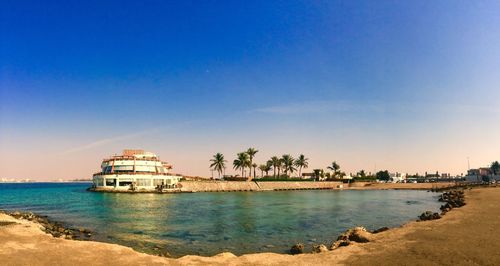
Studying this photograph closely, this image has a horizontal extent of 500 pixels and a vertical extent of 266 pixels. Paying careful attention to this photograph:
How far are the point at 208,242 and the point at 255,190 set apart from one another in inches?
4186

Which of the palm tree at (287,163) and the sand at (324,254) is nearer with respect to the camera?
the sand at (324,254)

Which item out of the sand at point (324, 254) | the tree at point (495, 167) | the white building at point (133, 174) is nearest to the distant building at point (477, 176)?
the tree at point (495, 167)

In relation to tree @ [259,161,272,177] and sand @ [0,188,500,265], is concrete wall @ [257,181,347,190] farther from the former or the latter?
sand @ [0,188,500,265]

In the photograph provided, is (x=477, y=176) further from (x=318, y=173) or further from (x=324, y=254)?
(x=324, y=254)

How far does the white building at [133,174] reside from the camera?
373 feet

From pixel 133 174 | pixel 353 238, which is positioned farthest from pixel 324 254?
pixel 133 174

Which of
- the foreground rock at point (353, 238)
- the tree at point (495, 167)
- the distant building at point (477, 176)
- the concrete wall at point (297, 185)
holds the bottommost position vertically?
the concrete wall at point (297, 185)

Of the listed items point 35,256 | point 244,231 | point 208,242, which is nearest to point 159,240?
point 208,242

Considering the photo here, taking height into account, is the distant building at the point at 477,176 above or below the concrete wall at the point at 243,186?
above

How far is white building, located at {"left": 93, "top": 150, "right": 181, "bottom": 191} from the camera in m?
114

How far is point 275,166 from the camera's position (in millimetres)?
173500

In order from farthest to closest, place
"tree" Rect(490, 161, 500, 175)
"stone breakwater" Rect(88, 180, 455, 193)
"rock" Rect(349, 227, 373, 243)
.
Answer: "tree" Rect(490, 161, 500, 175)
"stone breakwater" Rect(88, 180, 455, 193)
"rock" Rect(349, 227, 373, 243)

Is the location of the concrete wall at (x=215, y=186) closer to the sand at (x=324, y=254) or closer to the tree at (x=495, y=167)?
the sand at (x=324, y=254)

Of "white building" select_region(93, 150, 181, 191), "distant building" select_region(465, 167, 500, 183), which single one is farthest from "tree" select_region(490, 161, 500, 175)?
"white building" select_region(93, 150, 181, 191)
